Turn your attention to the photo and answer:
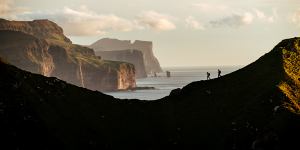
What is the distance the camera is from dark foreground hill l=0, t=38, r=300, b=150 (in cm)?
5556

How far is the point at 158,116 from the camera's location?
73312 mm

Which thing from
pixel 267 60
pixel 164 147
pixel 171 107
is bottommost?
pixel 164 147

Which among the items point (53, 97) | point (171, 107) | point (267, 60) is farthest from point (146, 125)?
point (267, 60)

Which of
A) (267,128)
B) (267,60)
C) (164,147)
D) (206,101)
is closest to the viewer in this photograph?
(267,128)

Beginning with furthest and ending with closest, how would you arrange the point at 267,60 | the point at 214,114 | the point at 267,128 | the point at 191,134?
the point at 267,60
the point at 214,114
the point at 191,134
the point at 267,128

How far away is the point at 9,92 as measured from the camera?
211 ft

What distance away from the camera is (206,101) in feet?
254

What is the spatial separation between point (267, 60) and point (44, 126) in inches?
1997

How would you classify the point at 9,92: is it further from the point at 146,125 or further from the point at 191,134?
the point at 191,134

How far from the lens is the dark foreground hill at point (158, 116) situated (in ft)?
182

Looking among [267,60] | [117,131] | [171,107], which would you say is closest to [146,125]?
[117,131]

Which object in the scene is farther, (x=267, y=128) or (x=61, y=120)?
(x=61, y=120)

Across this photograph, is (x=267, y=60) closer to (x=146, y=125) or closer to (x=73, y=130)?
(x=146, y=125)

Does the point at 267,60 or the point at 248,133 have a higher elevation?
the point at 267,60
